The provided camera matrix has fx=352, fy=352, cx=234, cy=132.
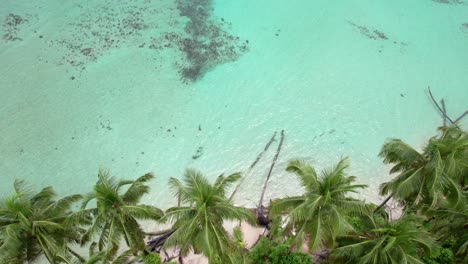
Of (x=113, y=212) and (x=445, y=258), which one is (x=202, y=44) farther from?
(x=445, y=258)

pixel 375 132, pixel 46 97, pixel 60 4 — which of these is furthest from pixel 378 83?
pixel 60 4

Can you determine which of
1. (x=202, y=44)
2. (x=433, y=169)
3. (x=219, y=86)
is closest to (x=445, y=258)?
(x=433, y=169)

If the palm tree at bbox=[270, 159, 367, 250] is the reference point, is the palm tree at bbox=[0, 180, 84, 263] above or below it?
below

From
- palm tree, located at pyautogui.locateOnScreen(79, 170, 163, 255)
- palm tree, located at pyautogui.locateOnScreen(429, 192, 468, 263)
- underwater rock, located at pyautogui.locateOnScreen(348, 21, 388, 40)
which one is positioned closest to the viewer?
palm tree, located at pyautogui.locateOnScreen(79, 170, 163, 255)

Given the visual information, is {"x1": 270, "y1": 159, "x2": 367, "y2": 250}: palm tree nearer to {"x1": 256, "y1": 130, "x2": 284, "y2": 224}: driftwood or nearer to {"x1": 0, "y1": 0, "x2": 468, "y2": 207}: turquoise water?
{"x1": 256, "y1": 130, "x2": 284, "y2": 224}: driftwood

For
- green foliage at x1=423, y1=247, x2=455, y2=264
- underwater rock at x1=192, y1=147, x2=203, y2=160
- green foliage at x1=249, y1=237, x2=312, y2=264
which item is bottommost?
green foliage at x1=249, y1=237, x2=312, y2=264

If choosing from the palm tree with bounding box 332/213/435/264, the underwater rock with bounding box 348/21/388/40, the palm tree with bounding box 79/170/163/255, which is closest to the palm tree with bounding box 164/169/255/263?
the palm tree with bounding box 79/170/163/255
